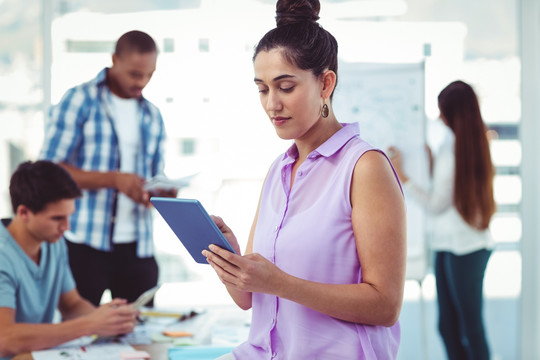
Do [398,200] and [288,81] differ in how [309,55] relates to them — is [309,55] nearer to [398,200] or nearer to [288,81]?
[288,81]

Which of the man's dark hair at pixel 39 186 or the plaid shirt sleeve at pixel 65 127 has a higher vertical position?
the plaid shirt sleeve at pixel 65 127

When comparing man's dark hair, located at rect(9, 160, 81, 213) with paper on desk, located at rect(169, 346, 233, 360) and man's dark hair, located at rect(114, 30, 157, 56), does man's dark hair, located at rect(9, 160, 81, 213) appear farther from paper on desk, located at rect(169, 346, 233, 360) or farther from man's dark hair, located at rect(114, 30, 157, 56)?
man's dark hair, located at rect(114, 30, 157, 56)

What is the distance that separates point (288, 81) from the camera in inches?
53.4

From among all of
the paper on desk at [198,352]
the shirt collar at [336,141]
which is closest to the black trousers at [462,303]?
the paper on desk at [198,352]

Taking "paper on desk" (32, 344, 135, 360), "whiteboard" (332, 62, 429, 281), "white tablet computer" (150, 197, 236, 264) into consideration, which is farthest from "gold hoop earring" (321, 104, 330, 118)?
"whiteboard" (332, 62, 429, 281)

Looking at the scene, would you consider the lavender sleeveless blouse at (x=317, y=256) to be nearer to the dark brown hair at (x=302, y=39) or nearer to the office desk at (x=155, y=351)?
the dark brown hair at (x=302, y=39)

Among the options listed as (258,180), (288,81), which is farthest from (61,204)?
(258,180)

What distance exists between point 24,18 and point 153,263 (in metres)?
1.85

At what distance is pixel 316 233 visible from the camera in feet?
4.23

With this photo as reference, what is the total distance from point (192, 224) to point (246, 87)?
2.72m

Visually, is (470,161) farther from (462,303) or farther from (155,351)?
(155,351)

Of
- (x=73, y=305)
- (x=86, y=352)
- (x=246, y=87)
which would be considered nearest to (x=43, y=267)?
(x=73, y=305)

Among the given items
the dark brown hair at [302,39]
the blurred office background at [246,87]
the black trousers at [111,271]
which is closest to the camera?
the dark brown hair at [302,39]

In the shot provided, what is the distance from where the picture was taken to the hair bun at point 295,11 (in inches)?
56.0
